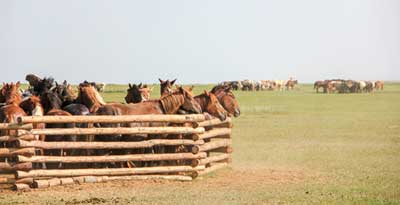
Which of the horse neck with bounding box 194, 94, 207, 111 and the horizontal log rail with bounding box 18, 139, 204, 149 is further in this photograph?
the horse neck with bounding box 194, 94, 207, 111

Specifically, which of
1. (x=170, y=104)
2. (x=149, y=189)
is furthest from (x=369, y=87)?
(x=149, y=189)

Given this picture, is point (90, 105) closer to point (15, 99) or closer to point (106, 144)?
point (15, 99)

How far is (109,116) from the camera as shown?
17188mm

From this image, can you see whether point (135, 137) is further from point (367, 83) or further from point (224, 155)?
point (367, 83)

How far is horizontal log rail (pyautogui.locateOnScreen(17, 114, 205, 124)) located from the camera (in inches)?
641

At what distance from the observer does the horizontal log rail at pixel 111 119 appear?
53.4ft

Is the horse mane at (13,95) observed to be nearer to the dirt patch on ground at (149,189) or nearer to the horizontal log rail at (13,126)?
the horizontal log rail at (13,126)

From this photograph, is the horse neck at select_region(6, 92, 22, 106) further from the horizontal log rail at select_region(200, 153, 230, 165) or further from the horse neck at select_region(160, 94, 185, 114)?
the horizontal log rail at select_region(200, 153, 230, 165)

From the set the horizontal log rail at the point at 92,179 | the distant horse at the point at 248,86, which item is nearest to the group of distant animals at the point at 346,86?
the distant horse at the point at 248,86

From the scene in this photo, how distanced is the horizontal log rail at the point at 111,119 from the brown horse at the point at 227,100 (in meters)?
4.01

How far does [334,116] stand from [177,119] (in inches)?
Result: 1128

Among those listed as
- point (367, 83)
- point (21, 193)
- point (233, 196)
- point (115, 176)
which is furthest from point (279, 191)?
point (367, 83)

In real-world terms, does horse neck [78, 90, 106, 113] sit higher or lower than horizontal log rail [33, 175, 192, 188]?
higher

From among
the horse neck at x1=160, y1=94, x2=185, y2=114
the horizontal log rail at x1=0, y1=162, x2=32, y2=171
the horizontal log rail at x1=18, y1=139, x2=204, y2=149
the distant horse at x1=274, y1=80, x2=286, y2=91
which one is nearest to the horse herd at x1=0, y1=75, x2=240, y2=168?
the horse neck at x1=160, y1=94, x2=185, y2=114
